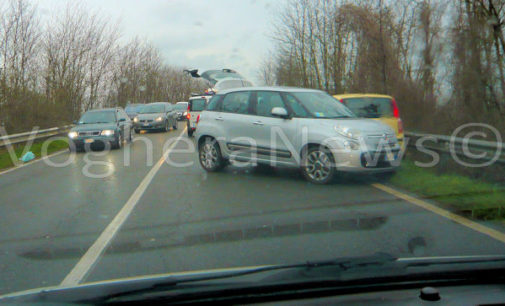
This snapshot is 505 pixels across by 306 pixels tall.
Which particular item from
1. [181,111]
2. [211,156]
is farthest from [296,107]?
[181,111]

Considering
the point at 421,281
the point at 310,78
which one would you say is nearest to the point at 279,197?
the point at 421,281

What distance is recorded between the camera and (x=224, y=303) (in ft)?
9.01

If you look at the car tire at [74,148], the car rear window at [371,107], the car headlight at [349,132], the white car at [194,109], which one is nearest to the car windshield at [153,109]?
the white car at [194,109]

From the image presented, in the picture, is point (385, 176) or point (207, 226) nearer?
point (207, 226)

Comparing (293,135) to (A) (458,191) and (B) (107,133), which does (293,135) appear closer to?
(A) (458,191)

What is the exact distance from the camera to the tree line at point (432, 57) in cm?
1503

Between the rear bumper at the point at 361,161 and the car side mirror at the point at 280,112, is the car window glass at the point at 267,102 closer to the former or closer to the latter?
the car side mirror at the point at 280,112

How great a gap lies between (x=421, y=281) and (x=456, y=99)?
13.9 m

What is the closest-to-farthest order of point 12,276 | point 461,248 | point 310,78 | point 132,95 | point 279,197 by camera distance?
point 12,276, point 461,248, point 279,197, point 310,78, point 132,95

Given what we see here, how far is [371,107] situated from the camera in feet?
41.2

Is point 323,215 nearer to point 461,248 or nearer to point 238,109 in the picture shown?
point 461,248

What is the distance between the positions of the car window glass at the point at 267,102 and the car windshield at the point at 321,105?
0.35 m

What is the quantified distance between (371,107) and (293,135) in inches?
137

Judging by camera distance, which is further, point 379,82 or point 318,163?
point 379,82
